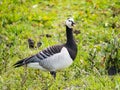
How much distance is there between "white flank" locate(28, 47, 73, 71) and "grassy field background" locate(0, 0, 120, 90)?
0.23 metres

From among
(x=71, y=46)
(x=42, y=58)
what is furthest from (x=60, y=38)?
(x=42, y=58)

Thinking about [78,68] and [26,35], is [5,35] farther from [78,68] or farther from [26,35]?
[78,68]

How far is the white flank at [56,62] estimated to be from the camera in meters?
8.70

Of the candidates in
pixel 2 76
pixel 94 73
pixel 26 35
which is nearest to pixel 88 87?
pixel 94 73

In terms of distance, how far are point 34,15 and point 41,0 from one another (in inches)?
47.5

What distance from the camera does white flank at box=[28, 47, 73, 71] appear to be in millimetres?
8695

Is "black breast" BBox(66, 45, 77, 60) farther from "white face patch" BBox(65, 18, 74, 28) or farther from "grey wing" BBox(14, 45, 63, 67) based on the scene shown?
"white face patch" BBox(65, 18, 74, 28)

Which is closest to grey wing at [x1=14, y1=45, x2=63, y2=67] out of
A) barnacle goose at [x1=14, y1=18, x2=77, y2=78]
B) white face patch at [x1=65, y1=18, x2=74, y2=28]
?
barnacle goose at [x1=14, y1=18, x2=77, y2=78]

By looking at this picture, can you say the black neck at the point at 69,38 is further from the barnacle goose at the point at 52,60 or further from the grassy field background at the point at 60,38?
the grassy field background at the point at 60,38

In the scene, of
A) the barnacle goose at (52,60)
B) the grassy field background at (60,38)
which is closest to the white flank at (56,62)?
the barnacle goose at (52,60)

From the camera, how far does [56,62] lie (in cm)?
873

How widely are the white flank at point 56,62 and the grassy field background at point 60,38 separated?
9.0 inches

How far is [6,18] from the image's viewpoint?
1222 centimetres

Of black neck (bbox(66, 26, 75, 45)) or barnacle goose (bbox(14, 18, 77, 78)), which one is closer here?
barnacle goose (bbox(14, 18, 77, 78))
